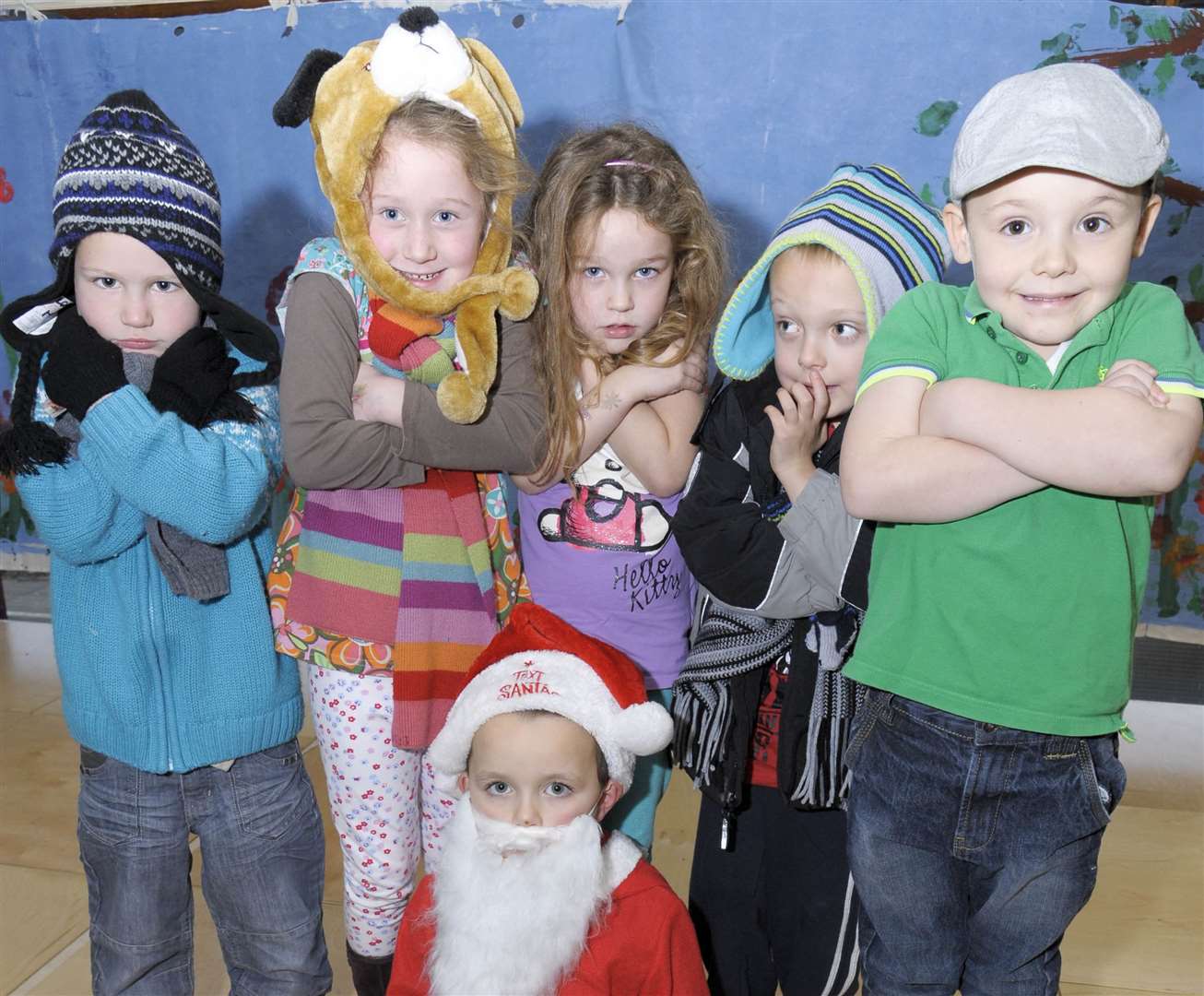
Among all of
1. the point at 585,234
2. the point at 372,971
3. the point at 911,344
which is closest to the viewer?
the point at 911,344

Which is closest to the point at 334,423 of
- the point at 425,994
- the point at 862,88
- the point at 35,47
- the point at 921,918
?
the point at 425,994

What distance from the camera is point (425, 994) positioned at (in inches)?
66.6

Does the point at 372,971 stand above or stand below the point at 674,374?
below

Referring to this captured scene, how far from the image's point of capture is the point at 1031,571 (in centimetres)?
137

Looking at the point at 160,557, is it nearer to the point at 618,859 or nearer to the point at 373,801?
the point at 373,801

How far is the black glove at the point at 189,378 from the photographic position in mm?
1707

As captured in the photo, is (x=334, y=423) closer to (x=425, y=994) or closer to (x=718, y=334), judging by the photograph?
(x=718, y=334)

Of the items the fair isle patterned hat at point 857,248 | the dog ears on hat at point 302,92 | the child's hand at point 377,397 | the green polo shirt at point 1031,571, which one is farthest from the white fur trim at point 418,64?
the green polo shirt at point 1031,571

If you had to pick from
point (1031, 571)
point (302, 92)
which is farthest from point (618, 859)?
point (302, 92)

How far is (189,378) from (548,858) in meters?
0.87

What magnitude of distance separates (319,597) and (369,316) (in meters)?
0.46

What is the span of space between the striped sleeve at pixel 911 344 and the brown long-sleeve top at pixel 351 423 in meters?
0.61

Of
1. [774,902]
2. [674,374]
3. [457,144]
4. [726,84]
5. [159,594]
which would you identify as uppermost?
[726,84]

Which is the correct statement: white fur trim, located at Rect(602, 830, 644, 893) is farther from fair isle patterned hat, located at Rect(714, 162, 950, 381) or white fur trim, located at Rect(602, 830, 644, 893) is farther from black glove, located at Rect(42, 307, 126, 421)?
black glove, located at Rect(42, 307, 126, 421)
